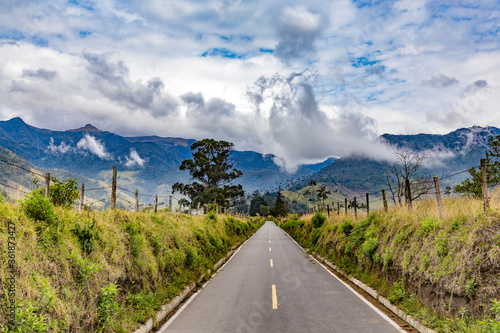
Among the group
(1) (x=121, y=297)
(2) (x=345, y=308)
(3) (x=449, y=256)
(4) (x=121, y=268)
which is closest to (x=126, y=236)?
(4) (x=121, y=268)

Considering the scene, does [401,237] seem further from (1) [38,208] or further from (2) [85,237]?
(1) [38,208]

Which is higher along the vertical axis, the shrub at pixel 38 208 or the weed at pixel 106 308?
the shrub at pixel 38 208

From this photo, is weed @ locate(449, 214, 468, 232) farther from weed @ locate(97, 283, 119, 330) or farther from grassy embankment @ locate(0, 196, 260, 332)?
weed @ locate(97, 283, 119, 330)

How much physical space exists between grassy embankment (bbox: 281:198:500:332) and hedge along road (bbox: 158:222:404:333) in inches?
38.5

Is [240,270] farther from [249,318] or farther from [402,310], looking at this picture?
[402,310]

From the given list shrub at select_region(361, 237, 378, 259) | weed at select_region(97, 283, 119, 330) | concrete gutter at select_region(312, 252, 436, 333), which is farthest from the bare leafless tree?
weed at select_region(97, 283, 119, 330)

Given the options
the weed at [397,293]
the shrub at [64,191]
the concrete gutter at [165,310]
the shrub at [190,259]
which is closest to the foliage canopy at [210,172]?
the shrub at [64,191]

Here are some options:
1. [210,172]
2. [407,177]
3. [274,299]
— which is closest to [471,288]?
[274,299]

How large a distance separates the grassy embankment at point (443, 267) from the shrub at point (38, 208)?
8.30 metres

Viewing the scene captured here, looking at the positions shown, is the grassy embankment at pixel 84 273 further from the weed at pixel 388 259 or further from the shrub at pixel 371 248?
the shrub at pixel 371 248

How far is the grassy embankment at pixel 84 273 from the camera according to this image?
15.7 ft

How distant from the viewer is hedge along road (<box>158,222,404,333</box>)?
681 cm

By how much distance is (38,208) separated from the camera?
244 inches

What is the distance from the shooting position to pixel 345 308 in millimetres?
8242
